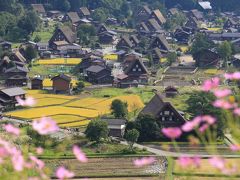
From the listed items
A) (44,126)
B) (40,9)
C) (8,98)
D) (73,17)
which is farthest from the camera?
(40,9)

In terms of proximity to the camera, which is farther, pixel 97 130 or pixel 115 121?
pixel 115 121

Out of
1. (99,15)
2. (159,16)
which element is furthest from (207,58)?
(99,15)

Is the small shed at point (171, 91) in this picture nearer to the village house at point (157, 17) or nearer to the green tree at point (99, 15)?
the green tree at point (99, 15)

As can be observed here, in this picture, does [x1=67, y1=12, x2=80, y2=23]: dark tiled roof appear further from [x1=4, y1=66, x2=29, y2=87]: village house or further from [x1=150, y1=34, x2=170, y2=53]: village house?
[x1=4, y1=66, x2=29, y2=87]: village house

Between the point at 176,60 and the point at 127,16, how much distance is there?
59.5 feet

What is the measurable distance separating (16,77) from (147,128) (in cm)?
1071

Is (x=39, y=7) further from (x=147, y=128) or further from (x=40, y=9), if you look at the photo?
(x=147, y=128)

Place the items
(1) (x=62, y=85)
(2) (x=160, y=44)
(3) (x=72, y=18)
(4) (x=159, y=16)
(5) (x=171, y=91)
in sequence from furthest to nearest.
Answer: (4) (x=159, y=16), (3) (x=72, y=18), (2) (x=160, y=44), (1) (x=62, y=85), (5) (x=171, y=91)

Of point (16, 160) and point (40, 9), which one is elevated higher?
point (40, 9)

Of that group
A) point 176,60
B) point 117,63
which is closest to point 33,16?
point 117,63

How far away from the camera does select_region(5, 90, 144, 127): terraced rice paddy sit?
19734 millimetres

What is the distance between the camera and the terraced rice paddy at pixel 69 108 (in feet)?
64.7

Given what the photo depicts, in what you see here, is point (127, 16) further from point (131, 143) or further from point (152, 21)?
point (131, 143)

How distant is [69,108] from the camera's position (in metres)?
21.4
